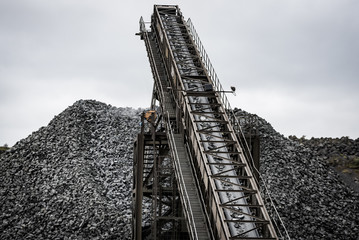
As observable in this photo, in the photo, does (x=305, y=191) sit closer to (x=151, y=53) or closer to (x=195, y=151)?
(x=151, y=53)

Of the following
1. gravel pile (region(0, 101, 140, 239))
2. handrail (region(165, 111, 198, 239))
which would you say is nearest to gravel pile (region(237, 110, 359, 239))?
gravel pile (region(0, 101, 140, 239))

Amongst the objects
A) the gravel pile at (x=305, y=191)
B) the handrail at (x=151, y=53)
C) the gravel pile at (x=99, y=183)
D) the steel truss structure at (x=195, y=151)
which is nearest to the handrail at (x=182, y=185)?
the steel truss structure at (x=195, y=151)

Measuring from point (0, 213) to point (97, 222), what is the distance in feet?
23.6

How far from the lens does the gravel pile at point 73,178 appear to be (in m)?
34.4

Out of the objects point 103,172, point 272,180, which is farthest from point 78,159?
point 272,180

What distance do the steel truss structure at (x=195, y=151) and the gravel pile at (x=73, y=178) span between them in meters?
6.54

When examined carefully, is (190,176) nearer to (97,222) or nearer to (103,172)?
(97,222)

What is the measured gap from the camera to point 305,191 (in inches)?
1556

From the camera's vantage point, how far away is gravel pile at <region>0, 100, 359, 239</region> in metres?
34.7

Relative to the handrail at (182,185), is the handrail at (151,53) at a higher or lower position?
higher

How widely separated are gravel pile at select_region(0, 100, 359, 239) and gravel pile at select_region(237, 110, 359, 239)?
0.06 m

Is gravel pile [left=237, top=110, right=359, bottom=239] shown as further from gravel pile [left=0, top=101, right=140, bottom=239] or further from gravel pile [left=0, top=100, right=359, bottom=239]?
gravel pile [left=0, top=101, right=140, bottom=239]

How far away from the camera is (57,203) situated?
3722cm

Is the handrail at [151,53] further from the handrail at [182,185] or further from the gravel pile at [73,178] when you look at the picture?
the gravel pile at [73,178]
